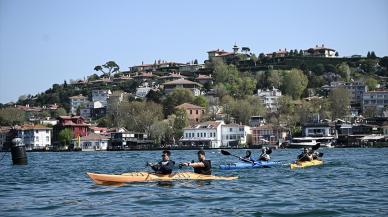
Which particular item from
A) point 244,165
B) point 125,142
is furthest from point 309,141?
point 244,165

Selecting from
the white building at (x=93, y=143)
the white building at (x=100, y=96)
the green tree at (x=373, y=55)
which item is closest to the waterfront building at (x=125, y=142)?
the white building at (x=93, y=143)

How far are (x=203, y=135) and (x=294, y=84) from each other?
4572 centimetres

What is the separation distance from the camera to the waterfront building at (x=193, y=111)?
136750mm

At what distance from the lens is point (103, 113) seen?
552 ft

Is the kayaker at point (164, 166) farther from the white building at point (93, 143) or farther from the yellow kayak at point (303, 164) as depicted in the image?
the white building at point (93, 143)

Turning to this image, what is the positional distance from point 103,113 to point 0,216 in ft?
496

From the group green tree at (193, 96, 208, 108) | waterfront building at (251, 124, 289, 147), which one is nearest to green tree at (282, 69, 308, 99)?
green tree at (193, 96, 208, 108)

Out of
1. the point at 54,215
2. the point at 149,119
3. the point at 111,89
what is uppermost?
the point at 111,89

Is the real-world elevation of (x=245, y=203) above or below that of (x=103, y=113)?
below

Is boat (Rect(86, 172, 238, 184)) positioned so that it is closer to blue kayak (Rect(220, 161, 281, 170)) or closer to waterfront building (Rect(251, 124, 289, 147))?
blue kayak (Rect(220, 161, 281, 170))

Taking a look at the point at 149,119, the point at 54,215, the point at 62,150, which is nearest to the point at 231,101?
the point at 149,119

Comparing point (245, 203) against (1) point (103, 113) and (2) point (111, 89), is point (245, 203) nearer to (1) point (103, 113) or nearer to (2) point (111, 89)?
(1) point (103, 113)

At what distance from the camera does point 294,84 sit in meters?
160

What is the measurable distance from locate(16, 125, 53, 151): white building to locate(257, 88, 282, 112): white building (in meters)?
52.6
